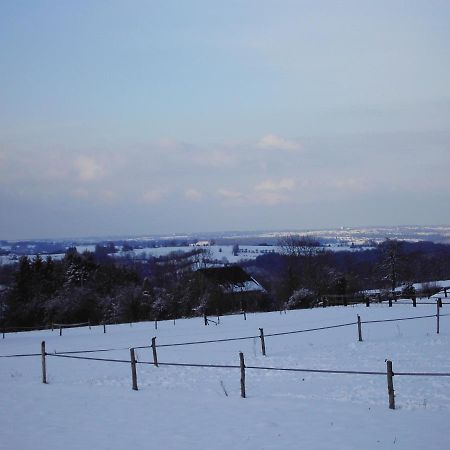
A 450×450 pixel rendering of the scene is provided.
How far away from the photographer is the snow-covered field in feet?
31.6

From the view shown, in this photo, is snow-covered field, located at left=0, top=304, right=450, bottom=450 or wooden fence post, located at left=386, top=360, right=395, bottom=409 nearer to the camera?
snow-covered field, located at left=0, top=304, right=450, bottom=450

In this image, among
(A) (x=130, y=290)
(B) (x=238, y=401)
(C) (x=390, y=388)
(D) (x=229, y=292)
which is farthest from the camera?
(D) (x=229, y=292)

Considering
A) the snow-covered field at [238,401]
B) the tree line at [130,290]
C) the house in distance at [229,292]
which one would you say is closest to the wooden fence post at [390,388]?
the snow-covered field at [238,401]

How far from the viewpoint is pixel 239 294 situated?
231ft

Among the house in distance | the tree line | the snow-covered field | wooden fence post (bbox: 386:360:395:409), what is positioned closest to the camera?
the snow-covered field

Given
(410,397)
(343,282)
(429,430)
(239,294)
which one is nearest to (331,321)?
(410,397)

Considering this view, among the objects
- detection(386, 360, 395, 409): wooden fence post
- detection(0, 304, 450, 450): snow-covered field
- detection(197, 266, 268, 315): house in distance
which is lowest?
detection(197, 266, 268, 315): house in distance

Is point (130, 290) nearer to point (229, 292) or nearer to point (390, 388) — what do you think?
point (229, 292)

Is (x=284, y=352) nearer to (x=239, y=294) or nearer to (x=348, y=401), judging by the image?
(x=348, y=401)

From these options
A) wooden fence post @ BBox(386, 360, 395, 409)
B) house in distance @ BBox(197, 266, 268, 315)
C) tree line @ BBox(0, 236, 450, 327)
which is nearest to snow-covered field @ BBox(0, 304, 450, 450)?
wooden fence post @ BBox(386, 360, 395, 409)

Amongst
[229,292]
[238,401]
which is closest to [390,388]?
[238,401]

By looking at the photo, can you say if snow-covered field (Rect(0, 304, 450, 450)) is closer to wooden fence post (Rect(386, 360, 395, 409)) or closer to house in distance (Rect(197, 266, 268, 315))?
wooden fence post (Rect(386, 360, 395, 409))

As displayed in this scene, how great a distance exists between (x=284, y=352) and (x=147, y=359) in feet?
18.4

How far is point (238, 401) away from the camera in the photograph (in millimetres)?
12609
